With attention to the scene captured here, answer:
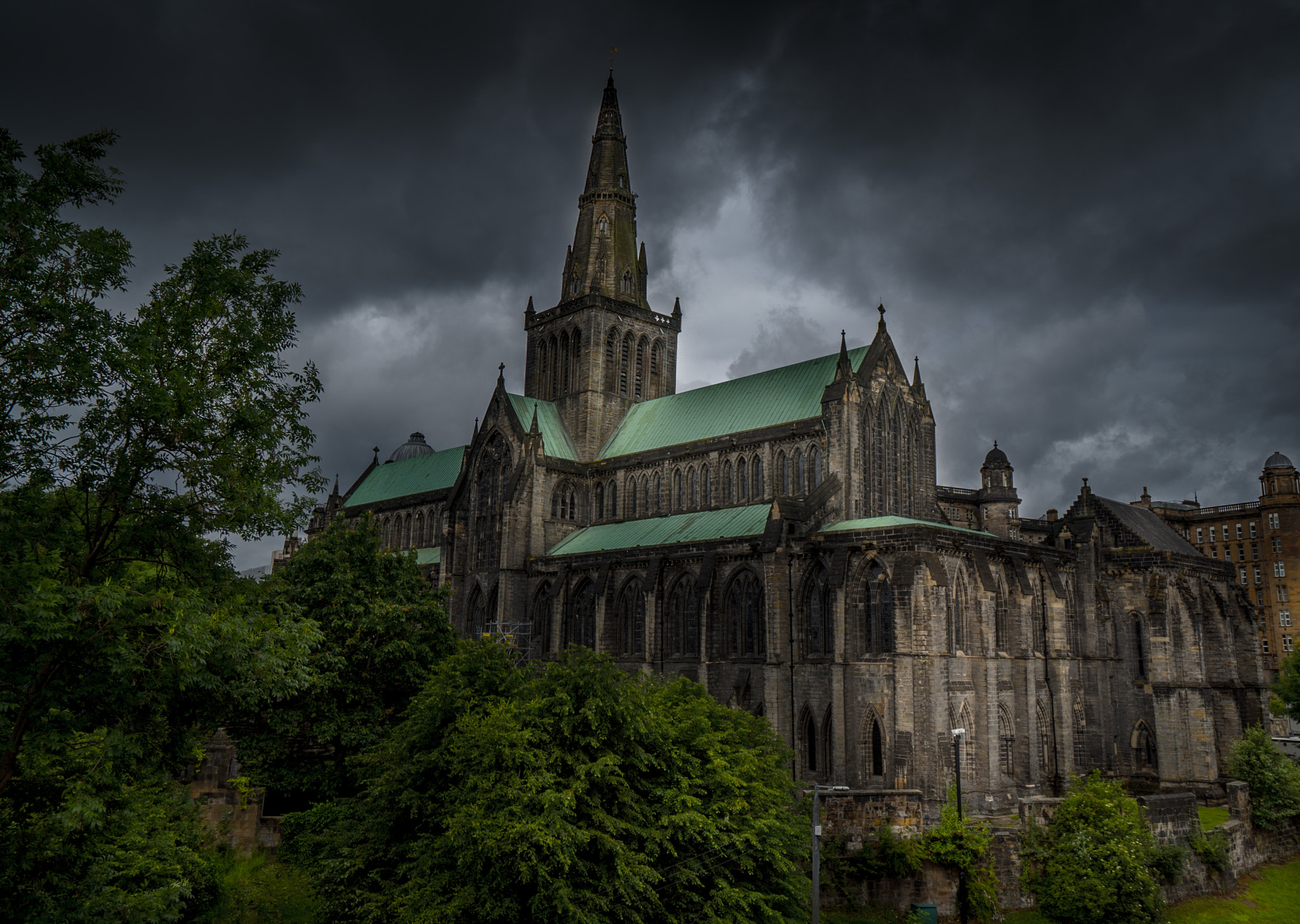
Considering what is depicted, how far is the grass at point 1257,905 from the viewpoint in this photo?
130 ft

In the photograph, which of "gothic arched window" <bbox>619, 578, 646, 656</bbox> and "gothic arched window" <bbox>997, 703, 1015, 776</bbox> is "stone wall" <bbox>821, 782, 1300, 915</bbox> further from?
"gothic arched window" <bbox>619, 578, 646, 656</bbox>

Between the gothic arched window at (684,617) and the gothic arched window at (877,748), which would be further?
the gothic arched window at (684,617)

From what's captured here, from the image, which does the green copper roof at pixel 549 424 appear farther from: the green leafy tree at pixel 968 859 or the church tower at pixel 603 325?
the green leafy tree at pixel 968 859

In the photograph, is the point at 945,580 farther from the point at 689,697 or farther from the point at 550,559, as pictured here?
the point at 550,559

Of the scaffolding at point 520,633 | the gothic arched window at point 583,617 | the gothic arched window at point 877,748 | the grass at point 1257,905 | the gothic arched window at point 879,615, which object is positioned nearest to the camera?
the grass at point 1257,905

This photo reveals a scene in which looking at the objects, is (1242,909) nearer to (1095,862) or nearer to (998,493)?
(1095,862)

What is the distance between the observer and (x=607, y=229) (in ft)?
242

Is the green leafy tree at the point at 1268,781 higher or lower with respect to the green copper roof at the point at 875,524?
lower

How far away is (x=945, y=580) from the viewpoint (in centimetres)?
4416


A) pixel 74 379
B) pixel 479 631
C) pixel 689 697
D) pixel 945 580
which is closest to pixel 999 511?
pixel 945 580

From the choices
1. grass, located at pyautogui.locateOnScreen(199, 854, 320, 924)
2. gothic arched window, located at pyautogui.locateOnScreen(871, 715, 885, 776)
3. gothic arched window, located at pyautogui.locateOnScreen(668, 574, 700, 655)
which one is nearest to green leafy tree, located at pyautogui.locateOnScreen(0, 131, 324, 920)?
grass, located at pyautogui.locateOnScreen(199, 854, 320, 924)

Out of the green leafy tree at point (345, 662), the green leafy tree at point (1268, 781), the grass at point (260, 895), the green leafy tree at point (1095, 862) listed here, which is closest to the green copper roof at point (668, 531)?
the green leafy tree at point (345, 662)

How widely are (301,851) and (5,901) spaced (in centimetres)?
1791

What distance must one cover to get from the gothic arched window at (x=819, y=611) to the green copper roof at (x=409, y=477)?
4308 centimetres
